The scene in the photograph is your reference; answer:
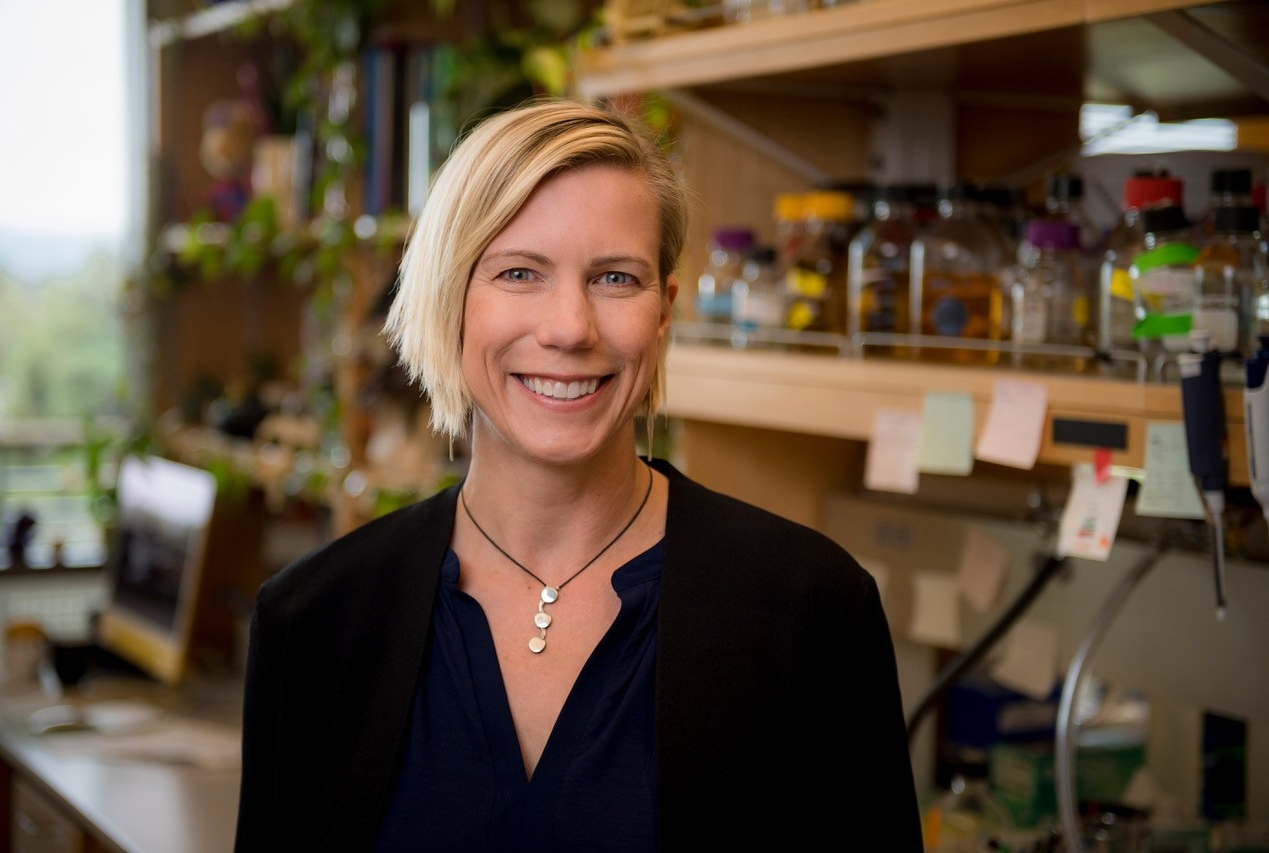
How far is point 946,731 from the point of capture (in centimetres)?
190

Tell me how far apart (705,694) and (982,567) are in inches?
27.2

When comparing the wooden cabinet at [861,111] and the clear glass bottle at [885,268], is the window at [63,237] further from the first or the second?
the clear glass bottle at [885,268]

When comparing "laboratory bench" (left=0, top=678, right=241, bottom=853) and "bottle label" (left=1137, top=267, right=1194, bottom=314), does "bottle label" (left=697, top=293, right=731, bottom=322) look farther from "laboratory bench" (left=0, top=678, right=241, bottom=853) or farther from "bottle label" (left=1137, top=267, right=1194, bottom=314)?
"laboratory bench" (left=0, top=678, right=241, bottom=853)

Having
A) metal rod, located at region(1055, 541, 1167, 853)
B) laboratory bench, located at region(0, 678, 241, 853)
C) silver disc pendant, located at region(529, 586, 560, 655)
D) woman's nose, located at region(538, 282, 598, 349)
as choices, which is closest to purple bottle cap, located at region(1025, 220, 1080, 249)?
metal rod, located at region(1055, 541, 1167, 853)

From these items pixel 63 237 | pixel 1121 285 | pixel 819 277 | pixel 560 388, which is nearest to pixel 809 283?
pixel 819 277

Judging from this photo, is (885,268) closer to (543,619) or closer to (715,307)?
(715,307)

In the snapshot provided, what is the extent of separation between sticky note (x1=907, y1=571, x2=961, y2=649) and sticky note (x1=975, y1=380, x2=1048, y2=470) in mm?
586

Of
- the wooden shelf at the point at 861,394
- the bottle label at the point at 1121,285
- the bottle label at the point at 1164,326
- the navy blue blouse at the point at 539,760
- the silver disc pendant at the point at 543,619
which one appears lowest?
the navy blue blouse at the point at 539,760

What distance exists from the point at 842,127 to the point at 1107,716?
34.4 inches

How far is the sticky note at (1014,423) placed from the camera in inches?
44.9

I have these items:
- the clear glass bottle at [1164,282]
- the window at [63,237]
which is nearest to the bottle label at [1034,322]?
the clear glass bottle at [1164,282]

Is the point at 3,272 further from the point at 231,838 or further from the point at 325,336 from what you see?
the point at 231,838

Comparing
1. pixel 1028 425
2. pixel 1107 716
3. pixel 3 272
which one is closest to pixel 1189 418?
pixel 1028 425

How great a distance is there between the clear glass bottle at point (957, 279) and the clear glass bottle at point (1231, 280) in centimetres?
26
